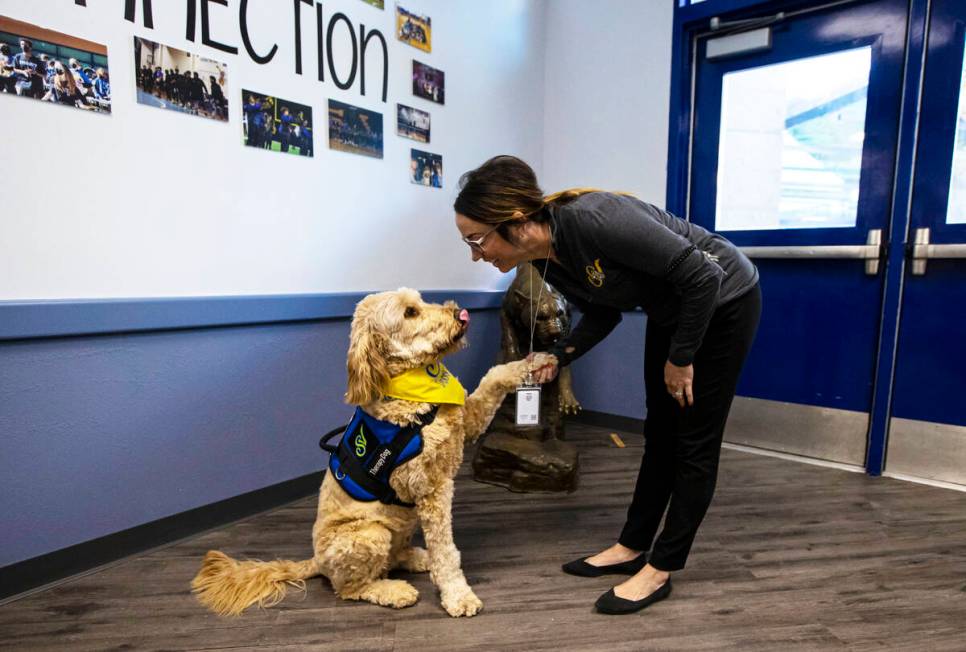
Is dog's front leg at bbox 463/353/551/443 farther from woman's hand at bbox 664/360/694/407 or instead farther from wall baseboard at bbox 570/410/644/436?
wall baseboard at bbox 570/410/644/436

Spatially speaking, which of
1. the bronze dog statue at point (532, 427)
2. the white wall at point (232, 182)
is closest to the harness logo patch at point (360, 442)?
the white wall at point (232, 182)

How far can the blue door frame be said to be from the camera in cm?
259

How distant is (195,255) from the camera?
2.02 m

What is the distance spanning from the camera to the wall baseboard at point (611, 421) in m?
3.48

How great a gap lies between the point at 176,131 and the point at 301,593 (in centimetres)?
171

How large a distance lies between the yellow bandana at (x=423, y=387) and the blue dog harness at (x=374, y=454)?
51 mm

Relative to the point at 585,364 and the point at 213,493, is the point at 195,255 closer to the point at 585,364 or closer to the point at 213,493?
the point at 213,493

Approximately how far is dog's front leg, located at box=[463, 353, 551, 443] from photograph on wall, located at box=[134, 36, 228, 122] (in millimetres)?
1482

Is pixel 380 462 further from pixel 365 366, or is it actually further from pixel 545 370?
pixel 545 370

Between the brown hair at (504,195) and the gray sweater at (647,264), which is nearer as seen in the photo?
the gray sweater at (647,264)

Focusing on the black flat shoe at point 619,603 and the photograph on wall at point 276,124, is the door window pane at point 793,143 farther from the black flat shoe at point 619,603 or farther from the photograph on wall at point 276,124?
the photograph on wall at point 276,124

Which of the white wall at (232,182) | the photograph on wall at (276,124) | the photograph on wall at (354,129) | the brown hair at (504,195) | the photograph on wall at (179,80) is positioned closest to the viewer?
the brown hair at (504,195)

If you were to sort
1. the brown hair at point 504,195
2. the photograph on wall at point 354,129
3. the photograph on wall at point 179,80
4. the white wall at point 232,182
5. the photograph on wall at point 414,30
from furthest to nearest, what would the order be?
the photograph on wall at point 414,30 → the photograph on wall at point 354,129 → the photograph on wall at point 179,80 → the white wall at point 232,182 → the brown hair at point 504,195

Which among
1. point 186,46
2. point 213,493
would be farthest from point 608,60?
point 213,493
